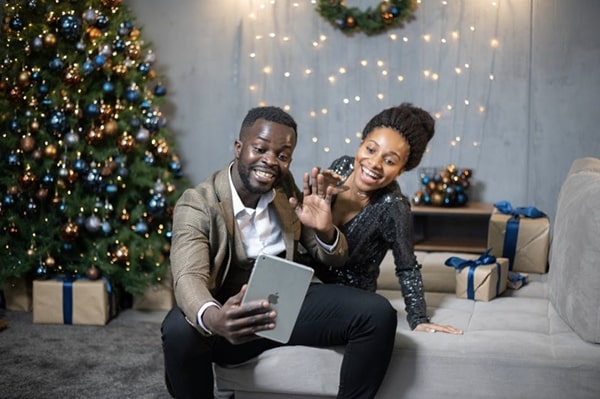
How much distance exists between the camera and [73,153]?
4137 millimetres

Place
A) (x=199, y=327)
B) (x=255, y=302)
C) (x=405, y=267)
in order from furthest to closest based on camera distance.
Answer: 1. (x=405, y=267)
2. (x=199, y=327)
3. (x=255, y=302)

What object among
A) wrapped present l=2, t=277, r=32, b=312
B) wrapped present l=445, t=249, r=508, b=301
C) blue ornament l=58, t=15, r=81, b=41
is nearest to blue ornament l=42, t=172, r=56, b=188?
wrapped present l=2, t=277, r=32, b=312

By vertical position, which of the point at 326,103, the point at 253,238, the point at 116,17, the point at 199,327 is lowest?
the point at 199,327

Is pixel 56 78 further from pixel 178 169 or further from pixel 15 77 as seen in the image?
pixel 178 169

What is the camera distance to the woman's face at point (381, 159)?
2754 millimetres

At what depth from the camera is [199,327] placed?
222 centimetres

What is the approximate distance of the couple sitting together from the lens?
91.4 inches

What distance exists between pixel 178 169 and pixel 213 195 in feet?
7.44

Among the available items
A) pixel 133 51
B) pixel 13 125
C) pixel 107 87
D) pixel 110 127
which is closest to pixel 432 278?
pixel 110 127

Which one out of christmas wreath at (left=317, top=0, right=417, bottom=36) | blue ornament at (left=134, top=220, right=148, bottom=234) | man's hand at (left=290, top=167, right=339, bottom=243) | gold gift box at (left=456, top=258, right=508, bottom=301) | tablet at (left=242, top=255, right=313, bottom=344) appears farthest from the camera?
christmas wreath at (left=317, top=0, right=417, bottom=36)

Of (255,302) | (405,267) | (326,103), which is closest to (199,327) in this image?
(255,302)

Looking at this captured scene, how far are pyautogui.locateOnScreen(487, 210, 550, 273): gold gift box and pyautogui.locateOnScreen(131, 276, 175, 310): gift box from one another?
1.71m

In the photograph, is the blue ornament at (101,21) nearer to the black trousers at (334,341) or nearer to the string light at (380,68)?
the string light at (380,68)

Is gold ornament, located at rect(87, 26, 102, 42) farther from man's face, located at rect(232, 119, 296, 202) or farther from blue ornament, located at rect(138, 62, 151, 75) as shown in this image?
man's face, located at rect(232, 119, 296, 202)
